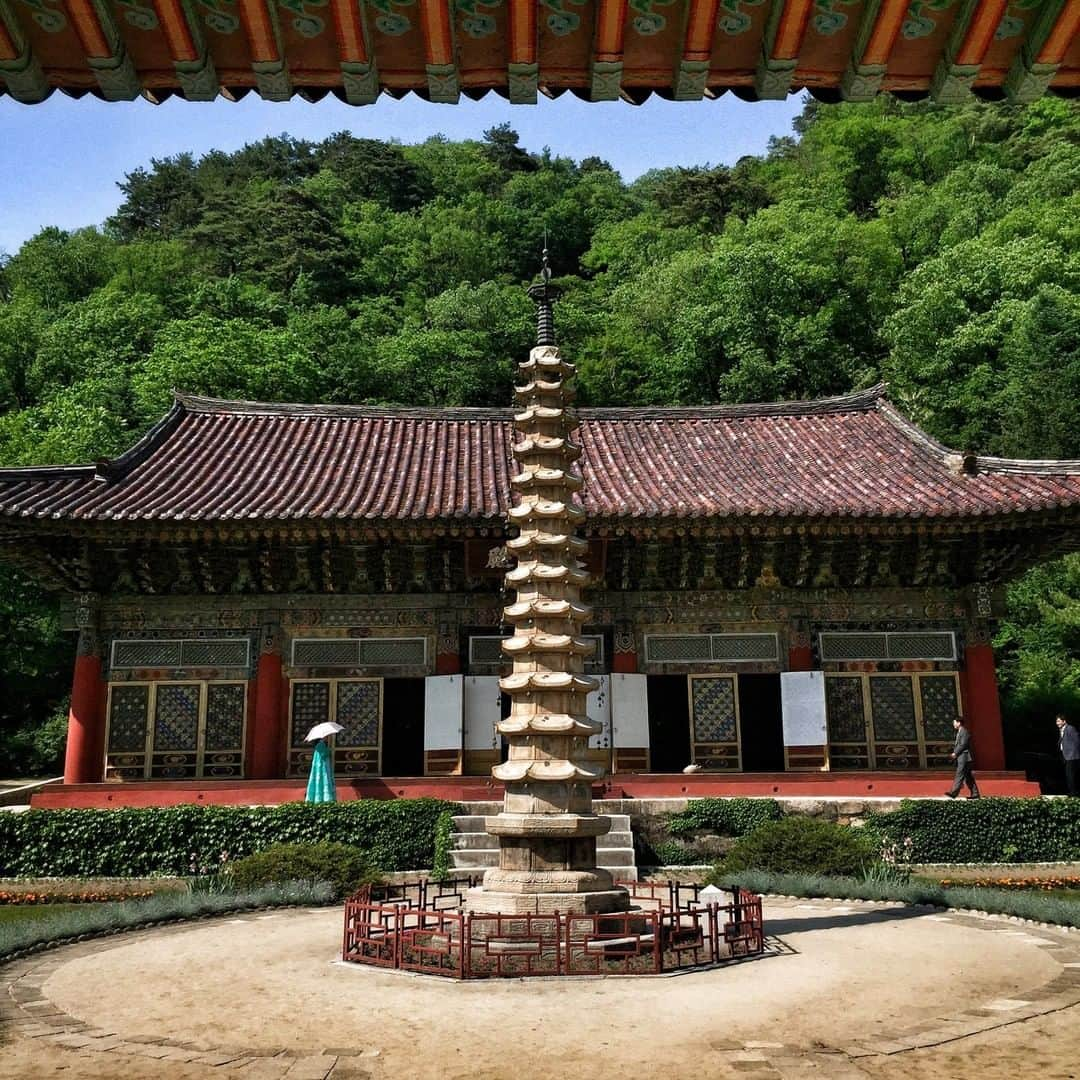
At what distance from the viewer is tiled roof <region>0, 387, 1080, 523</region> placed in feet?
55.5

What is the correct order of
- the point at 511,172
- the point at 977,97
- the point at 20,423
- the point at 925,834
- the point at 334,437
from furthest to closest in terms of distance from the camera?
1. the point at 511,172
2. the point at 20,423
3. the point at 334,437
4. the point at 925,834
5. the point at 977,97

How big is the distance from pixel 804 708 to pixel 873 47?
14214 millimetres

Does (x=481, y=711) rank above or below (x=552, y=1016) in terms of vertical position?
above

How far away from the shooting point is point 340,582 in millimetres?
18328

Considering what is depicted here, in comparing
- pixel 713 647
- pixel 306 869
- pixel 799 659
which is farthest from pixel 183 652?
pixel 799 659

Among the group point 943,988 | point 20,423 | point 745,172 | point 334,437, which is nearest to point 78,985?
point 943,988

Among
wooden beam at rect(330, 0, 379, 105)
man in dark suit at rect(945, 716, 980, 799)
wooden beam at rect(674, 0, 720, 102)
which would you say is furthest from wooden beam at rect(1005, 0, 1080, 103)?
man in dark suit at rect(945, 716, 980, 799)

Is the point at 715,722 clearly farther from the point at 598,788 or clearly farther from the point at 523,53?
the point at 523,53

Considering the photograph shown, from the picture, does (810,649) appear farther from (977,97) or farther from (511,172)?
(511,172)

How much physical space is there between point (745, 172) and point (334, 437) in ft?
140

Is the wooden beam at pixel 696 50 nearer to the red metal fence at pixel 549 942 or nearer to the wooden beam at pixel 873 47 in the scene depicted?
the wooden beam at pixel 873 47

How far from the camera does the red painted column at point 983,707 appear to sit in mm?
17719

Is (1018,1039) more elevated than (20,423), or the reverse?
(20,423)

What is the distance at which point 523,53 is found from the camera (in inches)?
204
